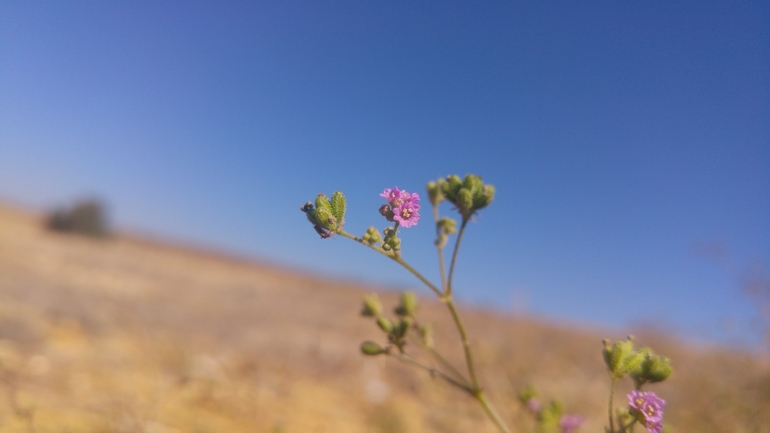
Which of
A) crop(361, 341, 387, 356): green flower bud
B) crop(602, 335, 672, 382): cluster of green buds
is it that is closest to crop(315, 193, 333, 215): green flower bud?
crop(361, 341, 387, 356): green flower bud

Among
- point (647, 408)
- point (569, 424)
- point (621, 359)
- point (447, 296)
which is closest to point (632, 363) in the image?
point (621, 359)

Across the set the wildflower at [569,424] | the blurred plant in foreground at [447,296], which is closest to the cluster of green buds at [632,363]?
the blurred plant in foreground at [447,296]

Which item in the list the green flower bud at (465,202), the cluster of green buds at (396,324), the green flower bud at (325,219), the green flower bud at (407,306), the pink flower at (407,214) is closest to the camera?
the green flower bud at (325,219)

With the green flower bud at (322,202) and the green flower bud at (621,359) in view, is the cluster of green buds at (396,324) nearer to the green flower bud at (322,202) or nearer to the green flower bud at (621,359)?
the green flower bud at (322,202)

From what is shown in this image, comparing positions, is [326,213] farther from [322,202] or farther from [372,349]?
[372,349]

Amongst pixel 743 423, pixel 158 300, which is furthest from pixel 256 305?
pixel 743 423

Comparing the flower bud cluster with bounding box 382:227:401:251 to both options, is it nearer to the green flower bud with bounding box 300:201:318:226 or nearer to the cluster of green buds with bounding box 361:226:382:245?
the cluster of green buds with bounding box 361:226:382:245
